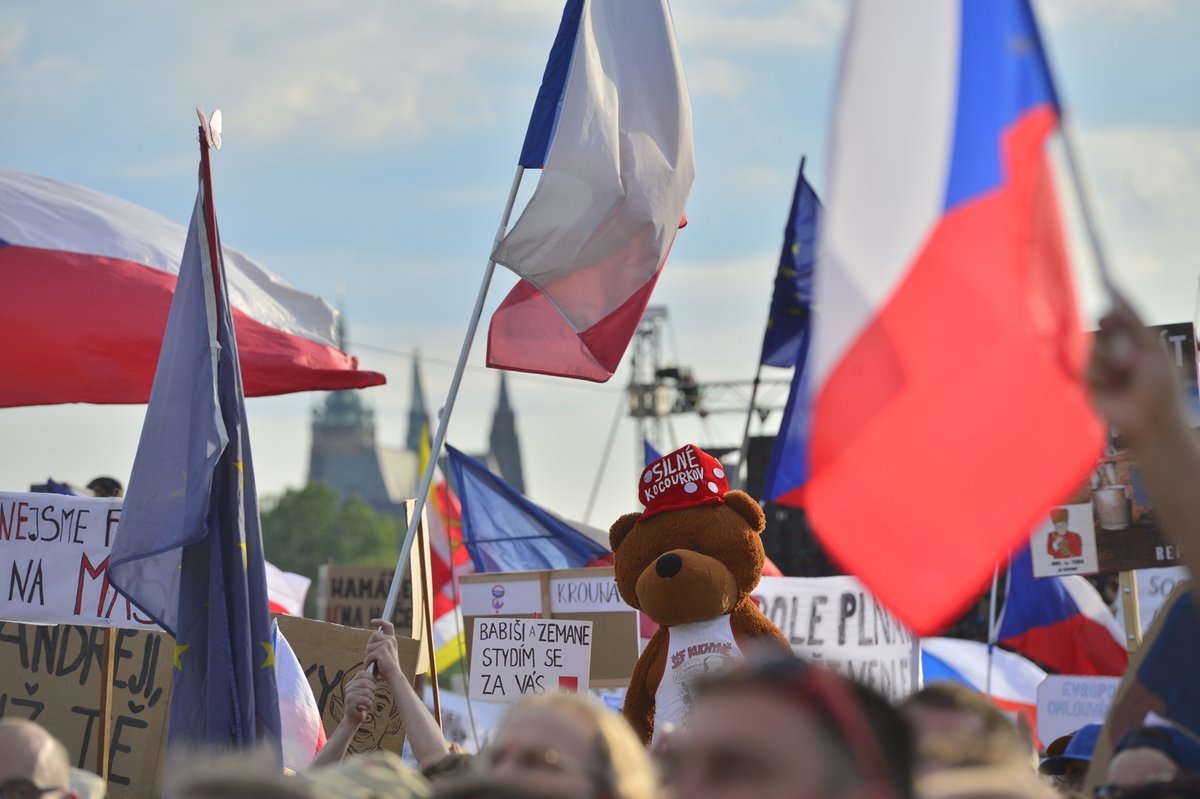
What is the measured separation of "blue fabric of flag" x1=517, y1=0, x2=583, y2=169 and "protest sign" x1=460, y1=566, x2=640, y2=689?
2.83 meters

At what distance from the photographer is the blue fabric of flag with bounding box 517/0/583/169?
6793 millimetres

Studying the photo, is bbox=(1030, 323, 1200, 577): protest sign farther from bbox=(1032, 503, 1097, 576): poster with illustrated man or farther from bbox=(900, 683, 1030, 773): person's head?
bbox=(900, 683, 1030, 773): person's head

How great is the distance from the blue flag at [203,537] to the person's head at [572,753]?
2.75m

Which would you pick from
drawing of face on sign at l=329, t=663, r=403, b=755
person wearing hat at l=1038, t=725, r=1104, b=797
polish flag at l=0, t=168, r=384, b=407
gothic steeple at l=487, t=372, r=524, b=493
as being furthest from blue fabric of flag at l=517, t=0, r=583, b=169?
gothic steeple at l=487, t=372, r=524, b=493

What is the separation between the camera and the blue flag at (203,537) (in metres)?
5.34

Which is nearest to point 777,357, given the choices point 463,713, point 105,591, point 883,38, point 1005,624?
point 1005,624

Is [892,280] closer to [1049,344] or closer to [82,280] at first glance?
[1049,344]

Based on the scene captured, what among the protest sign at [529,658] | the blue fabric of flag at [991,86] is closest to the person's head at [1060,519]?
the protest sign at [529,658]

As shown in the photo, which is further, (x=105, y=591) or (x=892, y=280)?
(x=105, y=591)

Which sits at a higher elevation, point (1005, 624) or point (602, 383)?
point (602, 383)

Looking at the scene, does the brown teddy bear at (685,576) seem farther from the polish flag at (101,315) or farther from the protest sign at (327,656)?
the polish flag at (101,315)

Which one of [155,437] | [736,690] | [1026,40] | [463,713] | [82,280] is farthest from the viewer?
[463,713]

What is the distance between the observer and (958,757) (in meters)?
2.64

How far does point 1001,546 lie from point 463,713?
15.1 metres
